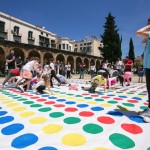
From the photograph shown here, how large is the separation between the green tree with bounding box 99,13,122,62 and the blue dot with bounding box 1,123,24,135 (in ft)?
99.7

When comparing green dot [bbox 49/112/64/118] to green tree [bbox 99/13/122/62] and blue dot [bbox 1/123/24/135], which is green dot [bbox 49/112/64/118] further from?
green tree [bbox 99/13/122/62]

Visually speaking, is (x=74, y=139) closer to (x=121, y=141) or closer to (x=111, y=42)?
(x=121, y=141)

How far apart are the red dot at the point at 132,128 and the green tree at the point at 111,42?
98.4ft

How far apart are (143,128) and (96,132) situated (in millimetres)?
696

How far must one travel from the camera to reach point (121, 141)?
181 cm

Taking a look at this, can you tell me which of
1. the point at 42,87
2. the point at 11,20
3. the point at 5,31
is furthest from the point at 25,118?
the point at 11,20

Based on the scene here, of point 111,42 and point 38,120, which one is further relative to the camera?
point 111,42

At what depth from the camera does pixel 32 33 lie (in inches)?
1524

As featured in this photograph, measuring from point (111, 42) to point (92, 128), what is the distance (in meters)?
31.0

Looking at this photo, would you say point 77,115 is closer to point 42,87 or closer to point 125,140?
point 125,140

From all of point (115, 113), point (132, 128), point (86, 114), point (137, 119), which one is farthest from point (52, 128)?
point (137, 119)

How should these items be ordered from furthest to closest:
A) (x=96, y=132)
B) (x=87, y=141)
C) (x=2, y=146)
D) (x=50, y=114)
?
1. (x=50, y=114)
2. (x=96, y=132)
3. (x=87, y=141)
4. (x=2, y=146)

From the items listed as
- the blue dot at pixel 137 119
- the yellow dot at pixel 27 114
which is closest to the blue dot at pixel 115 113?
the blue dot at pixel 137 119

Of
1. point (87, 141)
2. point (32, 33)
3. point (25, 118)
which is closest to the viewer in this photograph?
point (87, 141)
